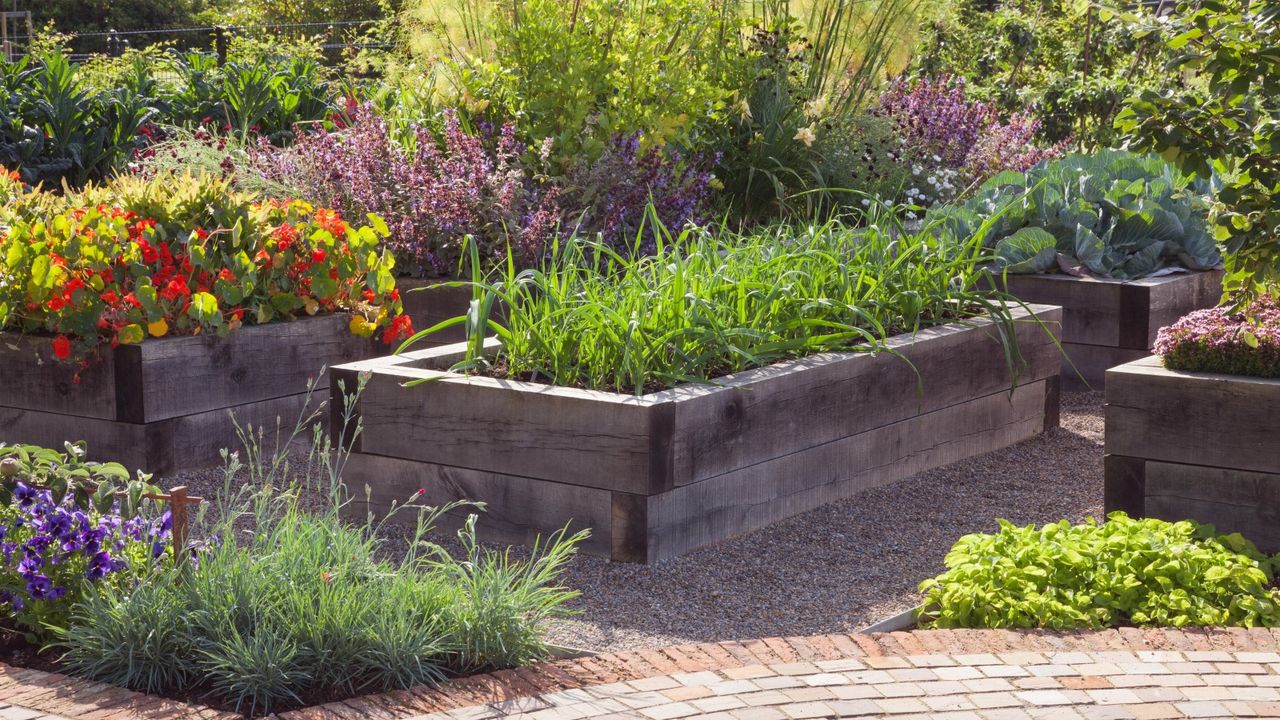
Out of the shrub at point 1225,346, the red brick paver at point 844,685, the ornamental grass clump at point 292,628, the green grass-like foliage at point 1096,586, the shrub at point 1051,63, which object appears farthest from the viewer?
the shrub at point 1051,63

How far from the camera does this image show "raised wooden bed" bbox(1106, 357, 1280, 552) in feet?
15.3

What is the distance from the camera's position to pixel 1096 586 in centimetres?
405

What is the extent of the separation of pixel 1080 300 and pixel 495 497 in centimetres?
354

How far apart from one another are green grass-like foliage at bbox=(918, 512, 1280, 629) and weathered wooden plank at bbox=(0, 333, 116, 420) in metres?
3.07

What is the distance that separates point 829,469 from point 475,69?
3.51m

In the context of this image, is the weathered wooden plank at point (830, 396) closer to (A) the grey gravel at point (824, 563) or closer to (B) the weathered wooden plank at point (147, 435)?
(A) the grey gravel at point (824, 563)

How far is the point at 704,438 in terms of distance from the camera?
461cm

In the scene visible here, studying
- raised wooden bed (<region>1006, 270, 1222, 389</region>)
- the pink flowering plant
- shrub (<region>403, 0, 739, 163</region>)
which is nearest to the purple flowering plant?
shrub (<region>403, 0, 739, 163</region>)

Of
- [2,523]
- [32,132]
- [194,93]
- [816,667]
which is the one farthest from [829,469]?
[194,93]

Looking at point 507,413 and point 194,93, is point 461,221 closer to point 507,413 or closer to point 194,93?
point 507,413

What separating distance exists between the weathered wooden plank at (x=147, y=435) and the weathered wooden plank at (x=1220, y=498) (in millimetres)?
3216

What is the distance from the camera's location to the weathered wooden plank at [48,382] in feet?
17.7

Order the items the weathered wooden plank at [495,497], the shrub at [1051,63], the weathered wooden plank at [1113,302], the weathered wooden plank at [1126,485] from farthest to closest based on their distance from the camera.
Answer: the shrub at [1051,63]
the weathered wooden plank at [1113,302]
the weathered wooden plank at [1126,485]
the weathered wooden plank at [495,497]

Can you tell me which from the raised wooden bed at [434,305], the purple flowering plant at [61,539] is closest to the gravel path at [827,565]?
the purple flowering plant at [61,539]
